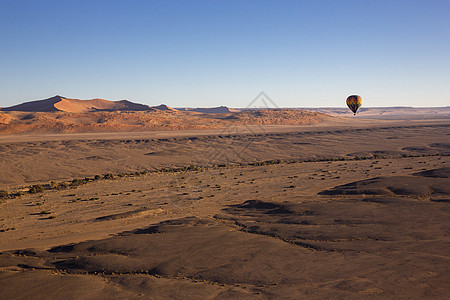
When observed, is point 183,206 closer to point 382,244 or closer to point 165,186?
point 165,186

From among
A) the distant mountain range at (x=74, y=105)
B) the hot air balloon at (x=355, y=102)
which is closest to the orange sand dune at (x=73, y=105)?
the distant mountain range at (x=74, y=105)

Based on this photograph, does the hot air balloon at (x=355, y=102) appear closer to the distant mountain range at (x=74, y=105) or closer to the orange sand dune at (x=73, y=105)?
the distant mountain range at (x=74, y=105)

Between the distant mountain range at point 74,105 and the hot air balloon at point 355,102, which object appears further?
the distant mountain range at point 74,105

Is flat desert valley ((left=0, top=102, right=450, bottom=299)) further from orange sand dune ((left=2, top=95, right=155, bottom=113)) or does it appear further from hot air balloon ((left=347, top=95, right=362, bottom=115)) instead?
orange sand dune ((left=2, top=95, right=155, bottom=113))

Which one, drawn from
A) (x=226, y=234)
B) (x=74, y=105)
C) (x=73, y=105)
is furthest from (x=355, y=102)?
(x=74, y=105)

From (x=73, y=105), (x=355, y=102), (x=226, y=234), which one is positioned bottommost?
(x=226, y=234)

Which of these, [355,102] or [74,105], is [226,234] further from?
[74,105]

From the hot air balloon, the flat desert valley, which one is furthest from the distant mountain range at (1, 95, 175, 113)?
the flat desert valley

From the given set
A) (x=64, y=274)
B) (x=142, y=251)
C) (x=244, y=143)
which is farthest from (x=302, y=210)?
(x=244, y=143)
